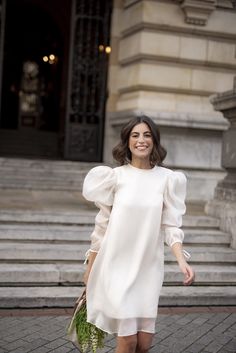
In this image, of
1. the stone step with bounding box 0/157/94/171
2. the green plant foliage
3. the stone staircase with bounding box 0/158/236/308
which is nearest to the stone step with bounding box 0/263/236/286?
the stone staircase with bounding box 0/158/236/308

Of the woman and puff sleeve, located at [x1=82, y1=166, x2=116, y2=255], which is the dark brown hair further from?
puff sleeve, located at [x1=82, y1=166, x2=116, y2=255]

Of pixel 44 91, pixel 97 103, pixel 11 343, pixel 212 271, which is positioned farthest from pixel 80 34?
pixel 44 91

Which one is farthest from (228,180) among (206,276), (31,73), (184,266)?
(31,73)

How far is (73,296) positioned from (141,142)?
2.69 metres

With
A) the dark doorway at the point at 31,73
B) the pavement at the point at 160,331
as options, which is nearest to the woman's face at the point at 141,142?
the pavement at the point at 160,331

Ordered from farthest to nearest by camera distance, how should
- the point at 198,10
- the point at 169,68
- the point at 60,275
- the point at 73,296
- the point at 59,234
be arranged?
the point at 169,68 → the point at 198,10 → the point at 59,234 → the point at 60,275 → the point at 73,296

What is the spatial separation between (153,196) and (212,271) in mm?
3283

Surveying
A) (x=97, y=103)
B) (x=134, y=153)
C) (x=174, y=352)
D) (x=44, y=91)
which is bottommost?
(x=174, y=352)

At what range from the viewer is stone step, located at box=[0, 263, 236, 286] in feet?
18.2

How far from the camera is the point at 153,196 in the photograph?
10.4 feet

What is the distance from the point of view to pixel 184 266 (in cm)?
306

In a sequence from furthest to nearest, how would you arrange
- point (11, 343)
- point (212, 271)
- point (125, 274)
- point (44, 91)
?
point (44, 91) → point (212, 271) → point (11, 343) → point (125, 274)

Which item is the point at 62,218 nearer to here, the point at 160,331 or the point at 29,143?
the point at 160,331

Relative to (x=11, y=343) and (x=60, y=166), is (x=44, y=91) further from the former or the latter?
(x=11, y=343)
